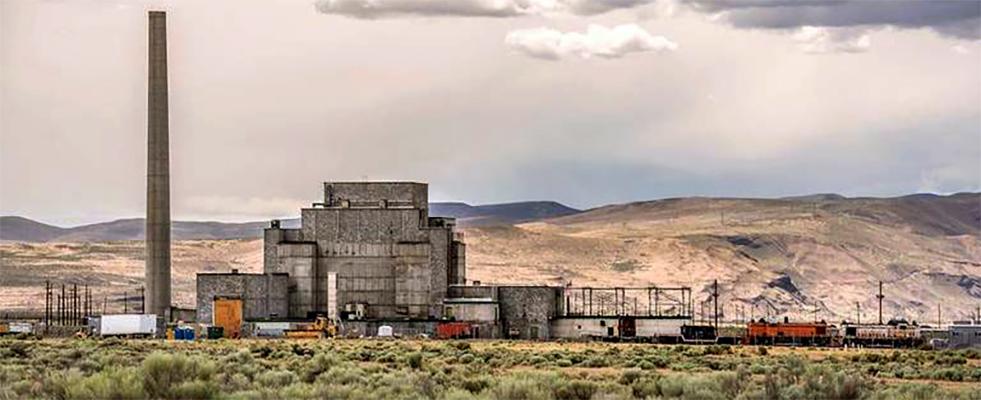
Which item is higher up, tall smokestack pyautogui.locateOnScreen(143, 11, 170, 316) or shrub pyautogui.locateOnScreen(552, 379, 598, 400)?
tall smokestack pyautogui.locateOnScreen(143, 11, 170, 316)

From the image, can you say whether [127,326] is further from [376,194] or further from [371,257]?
[376,194]

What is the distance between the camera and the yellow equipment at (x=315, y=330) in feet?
353

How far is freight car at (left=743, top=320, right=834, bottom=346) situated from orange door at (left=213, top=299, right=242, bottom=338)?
30.2 metres

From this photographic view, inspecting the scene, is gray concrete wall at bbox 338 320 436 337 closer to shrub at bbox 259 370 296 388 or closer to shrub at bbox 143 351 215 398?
shrub at bbox 259 370 296 388

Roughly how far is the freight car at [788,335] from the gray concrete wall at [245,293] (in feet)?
94.9

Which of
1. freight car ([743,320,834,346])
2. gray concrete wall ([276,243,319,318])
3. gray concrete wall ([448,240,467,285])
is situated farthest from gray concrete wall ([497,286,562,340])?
freight car ([743,320,834,346])

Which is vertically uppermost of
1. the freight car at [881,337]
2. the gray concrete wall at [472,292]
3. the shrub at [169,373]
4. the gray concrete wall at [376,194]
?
the gray concrete wall at [376,194]

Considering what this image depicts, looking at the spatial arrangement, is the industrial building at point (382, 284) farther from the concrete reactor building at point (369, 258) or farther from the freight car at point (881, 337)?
the freight car at point (881, 337)

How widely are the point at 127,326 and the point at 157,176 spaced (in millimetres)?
12672

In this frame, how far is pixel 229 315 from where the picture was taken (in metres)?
113

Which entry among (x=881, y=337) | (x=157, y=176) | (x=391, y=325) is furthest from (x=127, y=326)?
(x=881, y=337)

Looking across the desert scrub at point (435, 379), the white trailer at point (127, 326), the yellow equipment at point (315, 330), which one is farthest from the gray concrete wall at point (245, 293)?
the desert scrub at point (435, 379)

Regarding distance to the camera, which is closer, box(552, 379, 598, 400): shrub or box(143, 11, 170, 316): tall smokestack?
box(552, 379, 598, 400): shrub

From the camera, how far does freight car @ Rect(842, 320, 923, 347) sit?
112 meters
